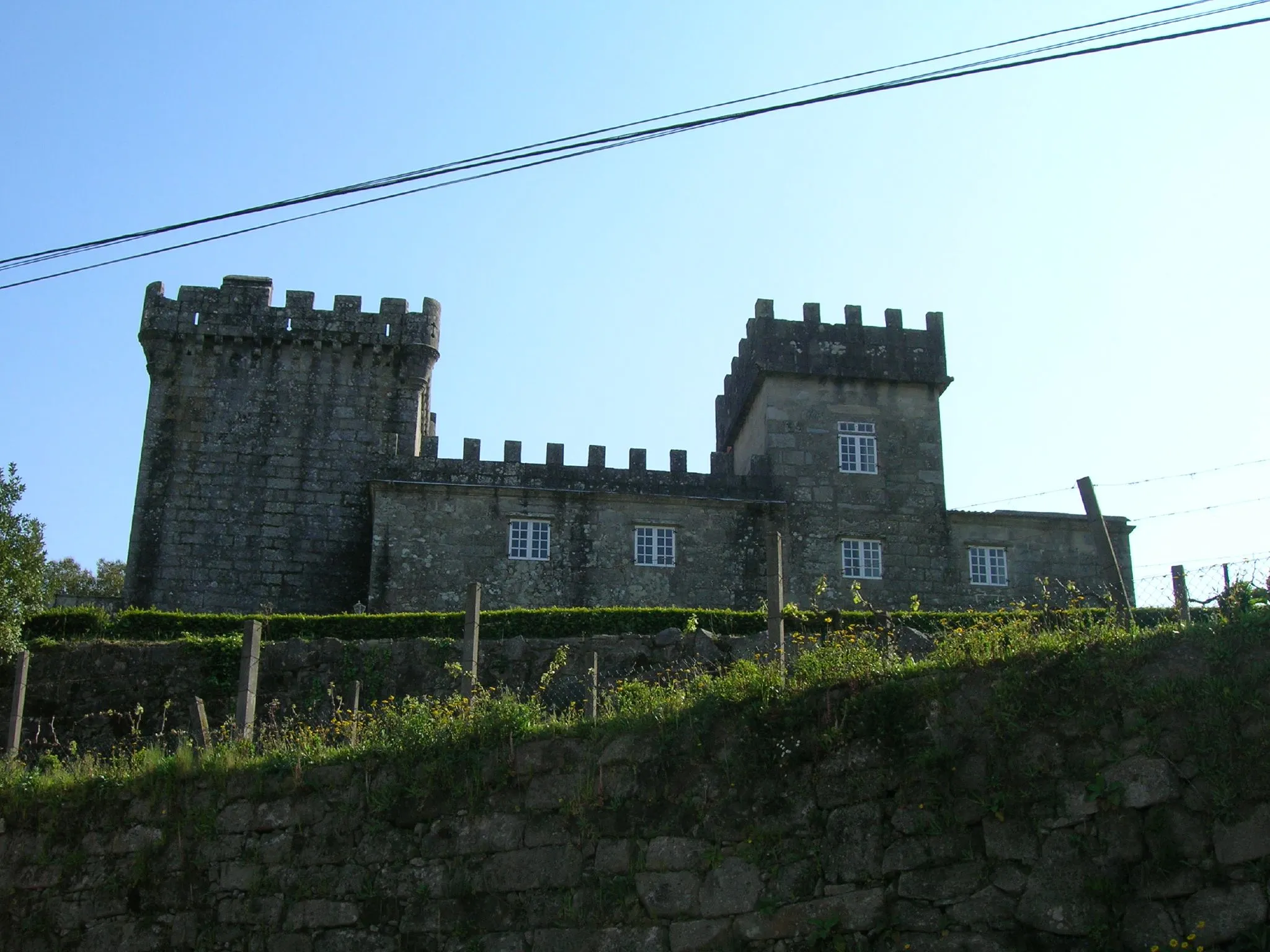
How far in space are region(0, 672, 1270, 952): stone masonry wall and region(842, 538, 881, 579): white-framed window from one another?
18714 millimetres

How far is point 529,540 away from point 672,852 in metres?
18.4

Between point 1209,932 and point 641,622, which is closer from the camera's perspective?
point 1209,932

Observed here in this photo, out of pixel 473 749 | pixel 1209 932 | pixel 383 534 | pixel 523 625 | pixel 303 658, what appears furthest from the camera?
pixel 383 534

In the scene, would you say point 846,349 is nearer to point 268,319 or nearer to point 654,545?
point 654,545

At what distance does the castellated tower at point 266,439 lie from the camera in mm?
27797

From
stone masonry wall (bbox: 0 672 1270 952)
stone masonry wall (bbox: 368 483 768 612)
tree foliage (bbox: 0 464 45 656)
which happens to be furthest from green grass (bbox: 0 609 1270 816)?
stone masonry wall (bbox: 368 483 768 612)

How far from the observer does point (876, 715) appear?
9.41m

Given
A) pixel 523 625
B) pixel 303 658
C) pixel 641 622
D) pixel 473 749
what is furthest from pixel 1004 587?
pixel 473 749

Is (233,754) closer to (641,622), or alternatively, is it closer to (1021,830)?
(1021,830)

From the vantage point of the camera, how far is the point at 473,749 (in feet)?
35.5

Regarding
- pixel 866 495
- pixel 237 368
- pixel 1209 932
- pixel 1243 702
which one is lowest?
pixel 1209 932

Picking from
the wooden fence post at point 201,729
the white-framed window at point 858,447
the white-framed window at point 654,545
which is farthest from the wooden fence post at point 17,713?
the white-framed window at point 858,447

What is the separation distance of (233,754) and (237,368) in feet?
62.8

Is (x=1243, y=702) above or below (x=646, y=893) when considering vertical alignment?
above
